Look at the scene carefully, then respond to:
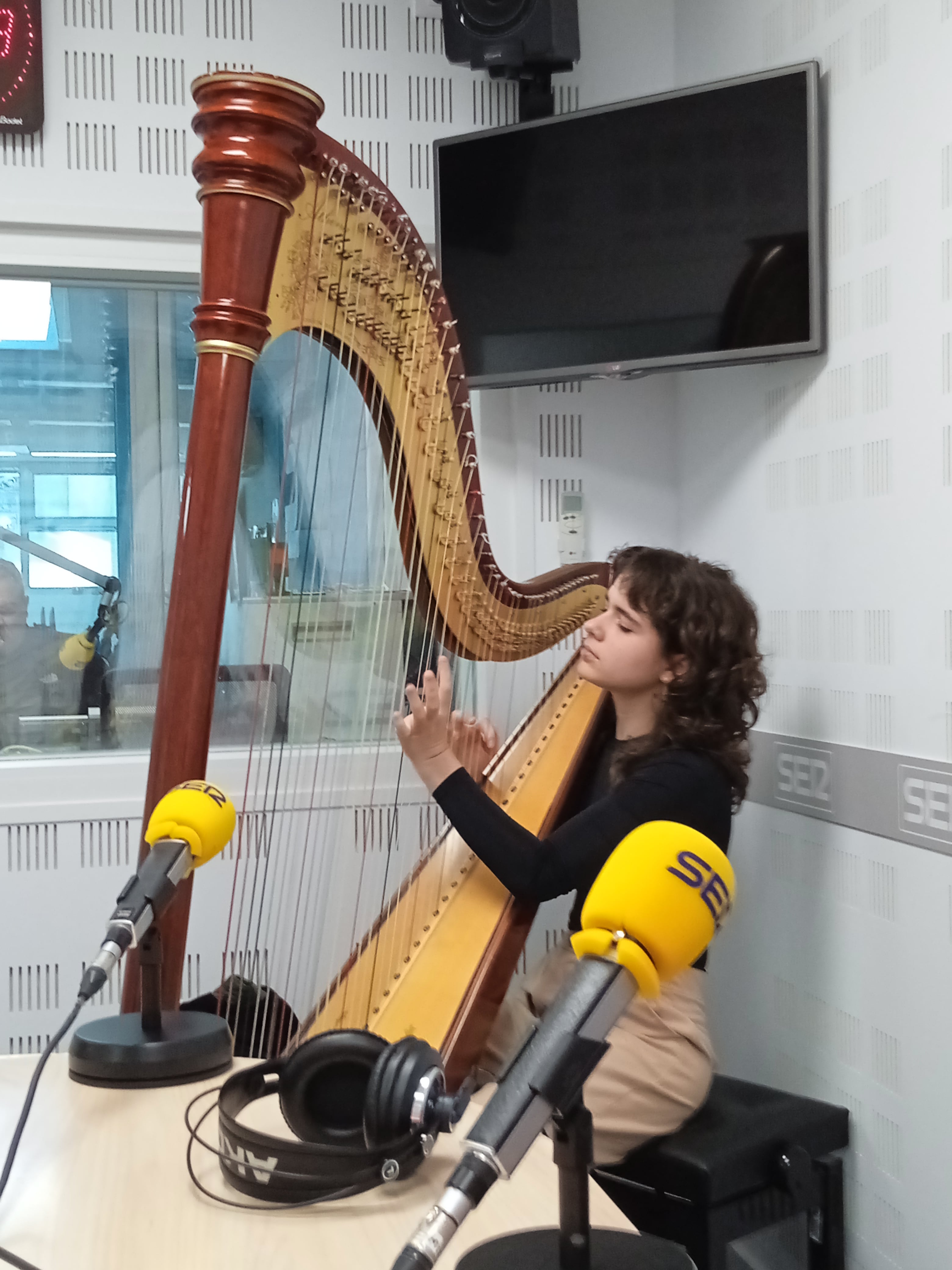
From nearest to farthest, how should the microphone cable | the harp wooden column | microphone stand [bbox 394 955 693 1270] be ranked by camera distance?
1. microphone stand [bbox 394 955 693 1270]
2. the microphone cable
3. the harp wooden column

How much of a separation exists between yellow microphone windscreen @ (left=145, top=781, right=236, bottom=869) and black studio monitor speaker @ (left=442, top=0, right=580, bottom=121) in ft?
6.56

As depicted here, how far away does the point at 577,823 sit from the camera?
1668 mm

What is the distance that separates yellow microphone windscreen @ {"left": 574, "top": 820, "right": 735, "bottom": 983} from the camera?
61 cm

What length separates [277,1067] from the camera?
2.95 feet

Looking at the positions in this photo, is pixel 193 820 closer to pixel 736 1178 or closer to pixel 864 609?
pixel 736 1178

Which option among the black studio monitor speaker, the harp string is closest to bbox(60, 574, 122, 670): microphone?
the harp string

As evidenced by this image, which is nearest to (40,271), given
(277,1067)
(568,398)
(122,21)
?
(122,21)

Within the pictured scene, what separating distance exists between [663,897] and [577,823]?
1.06 meters

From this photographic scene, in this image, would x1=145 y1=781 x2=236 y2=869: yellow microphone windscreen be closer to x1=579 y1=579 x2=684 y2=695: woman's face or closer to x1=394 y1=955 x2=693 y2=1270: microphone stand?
x1=394 y1=955 x2=693 y2=1270: microphone stand

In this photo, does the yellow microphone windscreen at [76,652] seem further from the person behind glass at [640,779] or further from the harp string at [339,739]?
the person behind glass at [640,779]

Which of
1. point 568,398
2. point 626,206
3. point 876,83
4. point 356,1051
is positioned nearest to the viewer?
point 356,1051

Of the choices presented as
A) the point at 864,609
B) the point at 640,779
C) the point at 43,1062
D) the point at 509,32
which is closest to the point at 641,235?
the point at 509,32

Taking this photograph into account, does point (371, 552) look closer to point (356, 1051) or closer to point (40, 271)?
point (40, 271)

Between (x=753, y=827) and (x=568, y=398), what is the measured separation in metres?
1.08
